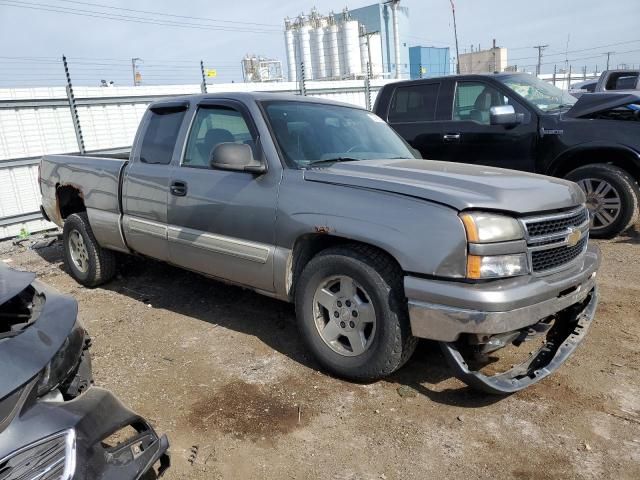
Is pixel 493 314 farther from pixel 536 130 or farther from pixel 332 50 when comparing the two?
pixel 332 50

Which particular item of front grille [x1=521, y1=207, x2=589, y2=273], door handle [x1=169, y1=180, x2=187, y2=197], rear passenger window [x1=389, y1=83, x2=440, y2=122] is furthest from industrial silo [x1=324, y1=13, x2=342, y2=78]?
front grille [x1=521, y1=207, x2=589, y2=273]

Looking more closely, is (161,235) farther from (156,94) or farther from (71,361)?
(156,94)

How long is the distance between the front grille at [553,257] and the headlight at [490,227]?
0.68 feet

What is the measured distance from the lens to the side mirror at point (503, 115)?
6.00 metres

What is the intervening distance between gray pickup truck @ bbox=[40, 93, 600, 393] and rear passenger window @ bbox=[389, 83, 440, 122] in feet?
9.37

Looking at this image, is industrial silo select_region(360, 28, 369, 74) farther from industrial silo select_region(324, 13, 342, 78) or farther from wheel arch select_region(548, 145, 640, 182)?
wheel arch select_region(548, 145, 640, 182)

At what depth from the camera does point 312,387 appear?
3334mm

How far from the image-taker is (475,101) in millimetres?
6859

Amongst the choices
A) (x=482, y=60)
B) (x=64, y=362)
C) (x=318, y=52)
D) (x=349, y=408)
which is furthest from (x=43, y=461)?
(x=482, y=60)

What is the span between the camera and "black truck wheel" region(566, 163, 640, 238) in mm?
5898

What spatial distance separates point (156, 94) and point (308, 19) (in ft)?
118

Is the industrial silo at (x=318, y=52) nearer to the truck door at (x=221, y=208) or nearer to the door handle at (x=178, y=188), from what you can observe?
the truck door at (x=221, y=208)

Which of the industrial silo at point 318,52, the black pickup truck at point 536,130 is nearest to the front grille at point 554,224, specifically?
the black pickup truck at point 536,130

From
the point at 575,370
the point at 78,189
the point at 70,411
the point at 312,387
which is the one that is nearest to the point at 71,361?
the point at 70,411
